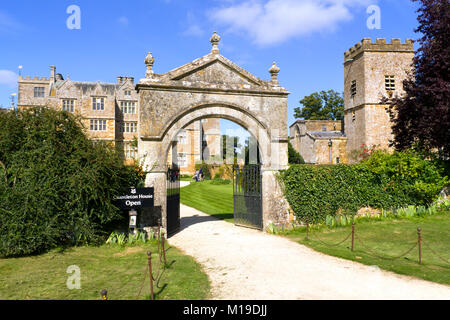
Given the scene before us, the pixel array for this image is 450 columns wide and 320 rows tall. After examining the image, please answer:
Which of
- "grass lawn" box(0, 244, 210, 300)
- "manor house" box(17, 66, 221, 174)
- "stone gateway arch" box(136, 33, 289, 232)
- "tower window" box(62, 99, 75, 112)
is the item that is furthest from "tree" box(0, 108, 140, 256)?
"tower window" box(62, 99, 75, 112)

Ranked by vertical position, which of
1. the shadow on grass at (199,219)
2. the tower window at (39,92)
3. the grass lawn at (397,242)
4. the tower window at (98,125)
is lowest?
the shadow on grass at (199,219)

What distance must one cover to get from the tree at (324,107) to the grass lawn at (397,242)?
136ft

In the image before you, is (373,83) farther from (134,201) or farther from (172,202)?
(134,201)

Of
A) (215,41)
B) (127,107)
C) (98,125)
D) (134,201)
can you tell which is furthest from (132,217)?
(127,107)

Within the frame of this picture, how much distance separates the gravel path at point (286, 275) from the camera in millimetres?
5562

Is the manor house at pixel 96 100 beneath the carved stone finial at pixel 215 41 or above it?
above

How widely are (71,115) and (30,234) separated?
368cm

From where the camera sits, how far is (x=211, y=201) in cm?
2080

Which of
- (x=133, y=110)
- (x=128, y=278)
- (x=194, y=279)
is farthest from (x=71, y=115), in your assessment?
(x=133, y=110)

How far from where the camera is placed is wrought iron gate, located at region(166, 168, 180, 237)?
11.0 meters

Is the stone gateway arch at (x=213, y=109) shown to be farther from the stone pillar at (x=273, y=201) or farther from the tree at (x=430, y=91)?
the tree at (x=430, y=91)

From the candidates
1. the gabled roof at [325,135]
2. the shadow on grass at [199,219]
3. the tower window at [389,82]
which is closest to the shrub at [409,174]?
the shadow on grass at [199,219]

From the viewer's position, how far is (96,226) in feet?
30.1
